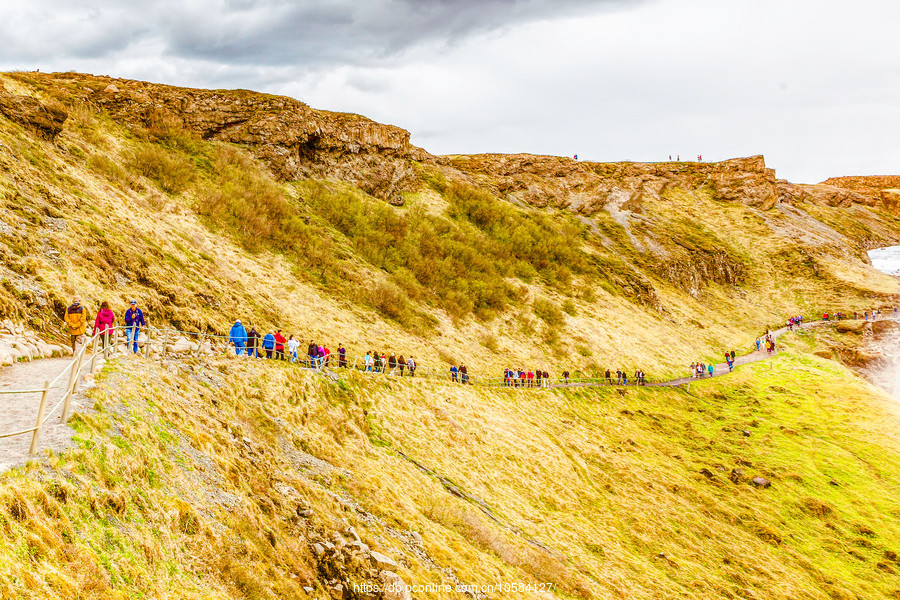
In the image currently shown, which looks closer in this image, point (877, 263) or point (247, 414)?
point (247, 414)

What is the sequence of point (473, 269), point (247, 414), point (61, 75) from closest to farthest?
point (247, 414)
point (61, 75)
point (473, 269)

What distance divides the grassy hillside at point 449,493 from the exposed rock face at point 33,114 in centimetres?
2093

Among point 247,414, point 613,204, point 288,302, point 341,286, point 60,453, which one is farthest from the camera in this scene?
point 613,204

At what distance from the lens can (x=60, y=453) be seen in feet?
22.3

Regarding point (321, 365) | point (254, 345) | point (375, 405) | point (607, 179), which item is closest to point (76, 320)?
point (254, 345)

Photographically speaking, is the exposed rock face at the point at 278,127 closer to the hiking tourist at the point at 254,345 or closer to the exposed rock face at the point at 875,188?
the hiking tourist at the point at 254,345

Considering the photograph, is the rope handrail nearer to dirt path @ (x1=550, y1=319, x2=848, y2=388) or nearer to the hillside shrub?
dirt path @ (x1=550, y1=319, x2=848, y2=388)

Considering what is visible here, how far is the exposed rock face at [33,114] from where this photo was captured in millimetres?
25672

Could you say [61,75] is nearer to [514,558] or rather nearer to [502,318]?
[502,318]

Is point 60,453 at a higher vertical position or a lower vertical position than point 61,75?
lower

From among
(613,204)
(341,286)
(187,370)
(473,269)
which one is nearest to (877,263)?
(613,204)

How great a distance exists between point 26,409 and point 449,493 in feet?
35.8

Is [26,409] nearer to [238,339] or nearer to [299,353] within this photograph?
[238,339]

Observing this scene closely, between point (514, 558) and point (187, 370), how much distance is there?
952 centimetres
